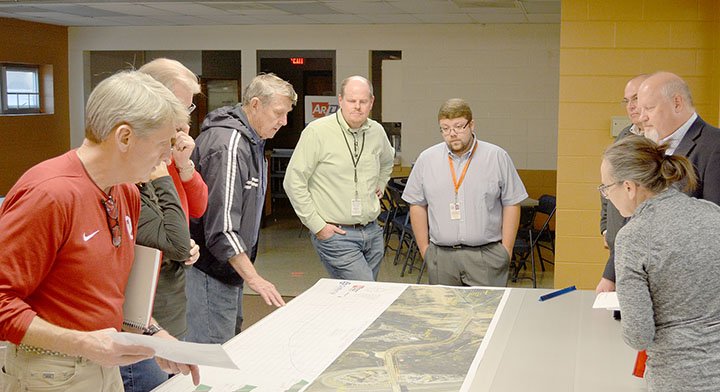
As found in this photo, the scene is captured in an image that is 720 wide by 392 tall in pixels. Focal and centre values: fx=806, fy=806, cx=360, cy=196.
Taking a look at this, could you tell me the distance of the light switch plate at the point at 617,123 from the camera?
17.9ft

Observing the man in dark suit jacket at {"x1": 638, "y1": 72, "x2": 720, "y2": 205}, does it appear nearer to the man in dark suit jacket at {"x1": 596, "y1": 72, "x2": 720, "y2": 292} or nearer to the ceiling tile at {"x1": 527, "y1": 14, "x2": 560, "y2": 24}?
the man in dark suit jacket at {"x1": 596, "y1": 72, "x2": 720, "y2": 292}

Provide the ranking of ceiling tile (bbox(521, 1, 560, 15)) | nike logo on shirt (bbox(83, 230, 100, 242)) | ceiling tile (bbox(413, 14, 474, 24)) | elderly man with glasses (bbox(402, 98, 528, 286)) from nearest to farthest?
nike logo on shirt (bbox(83, 230, 100, 242))
elderly man with glasses (bbox(402, 98, 528, 286))
ceiling tile (bbox(521, 1, 560, 15))
ceiling tile (bbox(413, 14, 474, 24))

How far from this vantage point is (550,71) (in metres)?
9.76

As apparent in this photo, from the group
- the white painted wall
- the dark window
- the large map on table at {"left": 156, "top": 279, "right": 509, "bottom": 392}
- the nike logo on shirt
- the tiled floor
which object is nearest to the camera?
the nike logo on shirt

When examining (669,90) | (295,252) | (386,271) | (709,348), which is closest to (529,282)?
(386,271)

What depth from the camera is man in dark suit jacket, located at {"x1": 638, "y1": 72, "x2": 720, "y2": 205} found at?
10.3 ft

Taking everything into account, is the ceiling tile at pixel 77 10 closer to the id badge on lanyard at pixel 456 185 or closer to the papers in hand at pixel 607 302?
the id badge on lanyard at pixel 456 185

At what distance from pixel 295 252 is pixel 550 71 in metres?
3.77

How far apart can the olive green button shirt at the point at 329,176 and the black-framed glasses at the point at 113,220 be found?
2440 millimetres

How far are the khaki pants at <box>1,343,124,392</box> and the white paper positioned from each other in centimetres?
15

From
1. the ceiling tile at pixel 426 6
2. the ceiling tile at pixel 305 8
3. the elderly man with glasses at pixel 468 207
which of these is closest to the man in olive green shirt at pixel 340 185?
the elderly man with glasses at pixel 468 207

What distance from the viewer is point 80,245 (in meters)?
1.68

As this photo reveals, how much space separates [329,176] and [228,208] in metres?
1.17

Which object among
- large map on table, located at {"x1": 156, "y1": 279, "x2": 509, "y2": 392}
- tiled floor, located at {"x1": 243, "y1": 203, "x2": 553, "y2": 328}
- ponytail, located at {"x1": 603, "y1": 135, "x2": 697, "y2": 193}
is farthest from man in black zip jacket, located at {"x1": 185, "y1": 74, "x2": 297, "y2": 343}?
tiled floor, located at {"x1": 243, "y1": 203, "x2": 553, "y2": 328}
